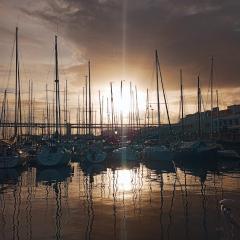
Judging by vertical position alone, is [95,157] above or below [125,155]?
below

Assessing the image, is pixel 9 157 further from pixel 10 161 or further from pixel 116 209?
pixel 116 209

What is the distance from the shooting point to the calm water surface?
1734 cm

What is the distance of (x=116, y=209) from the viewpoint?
22578 mm

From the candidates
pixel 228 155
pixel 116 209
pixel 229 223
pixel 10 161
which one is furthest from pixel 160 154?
pixel 229 223

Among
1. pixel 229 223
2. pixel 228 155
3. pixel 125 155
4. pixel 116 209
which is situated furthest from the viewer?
pixel 125 155

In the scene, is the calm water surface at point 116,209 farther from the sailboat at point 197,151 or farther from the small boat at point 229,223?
the sailboat at point 197,151

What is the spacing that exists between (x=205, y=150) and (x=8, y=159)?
88.1 ft

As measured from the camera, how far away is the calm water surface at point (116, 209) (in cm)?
1734

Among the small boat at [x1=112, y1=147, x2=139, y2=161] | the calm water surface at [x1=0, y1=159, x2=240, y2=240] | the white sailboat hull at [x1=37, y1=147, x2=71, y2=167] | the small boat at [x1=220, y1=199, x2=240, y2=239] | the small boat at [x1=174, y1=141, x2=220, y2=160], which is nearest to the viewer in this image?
the small boat at [x1=220, y1=199, x2=240, y2=239]

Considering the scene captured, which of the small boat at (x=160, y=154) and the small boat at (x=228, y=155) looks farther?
the small boat at (x=228, y=155)

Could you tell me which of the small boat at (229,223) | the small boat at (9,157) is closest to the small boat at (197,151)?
the small boat at (9,157)

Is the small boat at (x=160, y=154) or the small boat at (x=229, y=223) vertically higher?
the small boat at (x=160, y=154)

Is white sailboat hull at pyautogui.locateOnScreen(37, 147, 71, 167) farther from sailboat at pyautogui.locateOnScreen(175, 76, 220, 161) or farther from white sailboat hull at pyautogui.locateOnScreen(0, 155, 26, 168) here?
sailboat at pyautogui.locateOnScreen(175, 76, 220, 161)

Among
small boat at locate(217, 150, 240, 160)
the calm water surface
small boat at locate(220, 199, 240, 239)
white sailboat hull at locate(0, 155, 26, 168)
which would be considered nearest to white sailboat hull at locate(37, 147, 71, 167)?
white sailboat hull at locate(0, 155, 26, 168)
